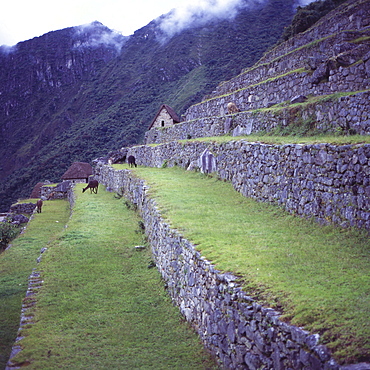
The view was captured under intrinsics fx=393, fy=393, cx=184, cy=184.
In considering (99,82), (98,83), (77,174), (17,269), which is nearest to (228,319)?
(17,269)

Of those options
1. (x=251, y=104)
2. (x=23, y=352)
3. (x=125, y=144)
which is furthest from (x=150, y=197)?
(x=125, y=144)

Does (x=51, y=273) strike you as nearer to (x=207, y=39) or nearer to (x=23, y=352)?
(x=23, y=352)

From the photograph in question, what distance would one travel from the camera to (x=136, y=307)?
8336 millimetres

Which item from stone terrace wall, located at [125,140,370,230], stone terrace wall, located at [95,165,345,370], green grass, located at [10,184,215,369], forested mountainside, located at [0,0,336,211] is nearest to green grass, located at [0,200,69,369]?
green grass, located at [10,184,215,369]

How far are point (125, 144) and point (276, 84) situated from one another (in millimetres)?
43794

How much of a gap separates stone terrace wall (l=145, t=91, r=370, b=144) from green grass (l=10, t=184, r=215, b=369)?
5843 millimetres

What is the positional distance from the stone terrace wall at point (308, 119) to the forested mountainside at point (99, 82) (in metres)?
33.1

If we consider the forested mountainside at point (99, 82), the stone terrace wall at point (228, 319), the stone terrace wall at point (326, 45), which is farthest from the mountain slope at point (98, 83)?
the stone terrace wall at point (228, 319)

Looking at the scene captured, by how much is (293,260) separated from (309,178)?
8.11 feet

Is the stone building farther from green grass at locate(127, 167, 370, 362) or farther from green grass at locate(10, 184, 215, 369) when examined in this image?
green grass at locate(127, 167, 370, 362)

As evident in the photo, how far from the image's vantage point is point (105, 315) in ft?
26.2

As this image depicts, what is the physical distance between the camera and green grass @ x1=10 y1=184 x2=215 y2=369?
252 inches

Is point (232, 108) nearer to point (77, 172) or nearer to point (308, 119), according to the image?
point (308, 119)

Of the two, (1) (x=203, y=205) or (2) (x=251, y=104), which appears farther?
(2) (x=251, y=104)
